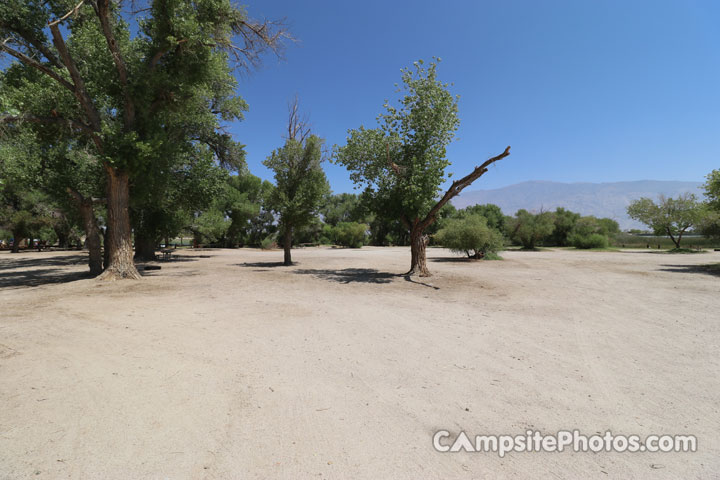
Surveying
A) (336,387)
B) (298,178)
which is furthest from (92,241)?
(336,387)

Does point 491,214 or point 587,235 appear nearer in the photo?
point 587,235

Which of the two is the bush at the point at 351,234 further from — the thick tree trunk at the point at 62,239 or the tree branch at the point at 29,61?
the tree branch at the point at 29,61

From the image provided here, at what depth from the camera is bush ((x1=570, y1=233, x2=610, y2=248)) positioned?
39.4 meters

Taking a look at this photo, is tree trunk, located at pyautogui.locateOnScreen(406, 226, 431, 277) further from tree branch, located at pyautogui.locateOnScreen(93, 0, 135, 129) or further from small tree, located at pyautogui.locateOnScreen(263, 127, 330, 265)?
tree branch, located at pyautogui.locateOnScreen(93, 0, 135, 129)

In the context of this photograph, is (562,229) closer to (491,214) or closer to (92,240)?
(491,214)

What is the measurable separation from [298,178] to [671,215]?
45.4 meters

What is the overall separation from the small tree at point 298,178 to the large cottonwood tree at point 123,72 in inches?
244

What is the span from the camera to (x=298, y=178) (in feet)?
59.5

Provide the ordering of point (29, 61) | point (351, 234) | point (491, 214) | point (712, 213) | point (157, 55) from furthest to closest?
point (491, 214) < point (351, 234) < point (712, 213) < point (157, 55) < point (29, 61)

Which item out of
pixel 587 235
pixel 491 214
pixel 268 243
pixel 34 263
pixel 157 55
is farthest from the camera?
pixel 491 214

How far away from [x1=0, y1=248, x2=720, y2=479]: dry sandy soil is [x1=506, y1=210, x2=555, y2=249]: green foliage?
3471 cm

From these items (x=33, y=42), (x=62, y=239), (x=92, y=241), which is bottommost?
(x=92, y=241)

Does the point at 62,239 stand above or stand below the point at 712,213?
below

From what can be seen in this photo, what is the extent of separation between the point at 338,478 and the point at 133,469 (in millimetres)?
1420
